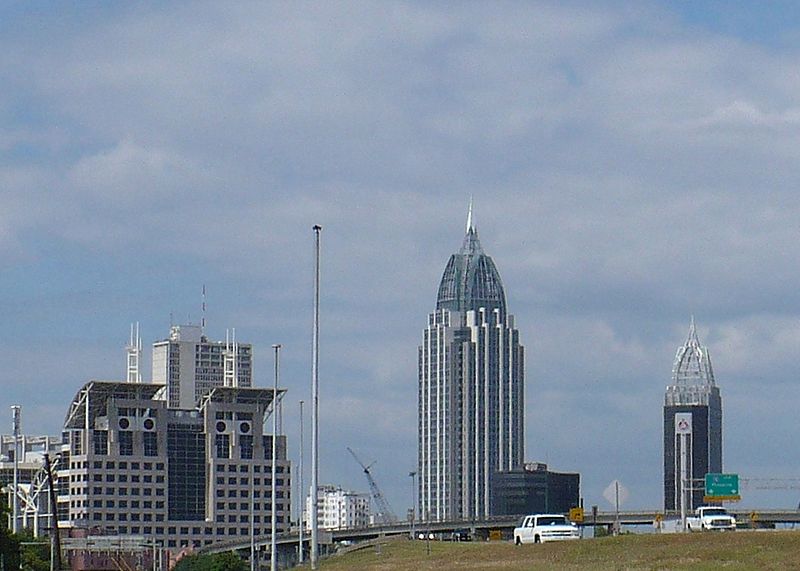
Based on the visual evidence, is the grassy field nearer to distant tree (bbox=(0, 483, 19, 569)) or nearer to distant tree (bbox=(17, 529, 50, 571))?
distant tree (bbox=(0, 483, 19, 569))

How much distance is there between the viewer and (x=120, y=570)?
13400 cm

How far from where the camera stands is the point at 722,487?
139750mm

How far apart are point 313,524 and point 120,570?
2692 inches

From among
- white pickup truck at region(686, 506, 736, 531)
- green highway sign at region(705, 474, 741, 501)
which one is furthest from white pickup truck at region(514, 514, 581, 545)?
green highway sign at region(705, 474, 741, 501)

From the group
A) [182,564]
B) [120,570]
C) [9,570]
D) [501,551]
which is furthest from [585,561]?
[182,564]

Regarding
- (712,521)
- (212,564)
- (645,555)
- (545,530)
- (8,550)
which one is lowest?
(212,564)

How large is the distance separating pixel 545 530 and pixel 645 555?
16.9 meters

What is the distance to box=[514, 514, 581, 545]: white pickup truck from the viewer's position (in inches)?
3179

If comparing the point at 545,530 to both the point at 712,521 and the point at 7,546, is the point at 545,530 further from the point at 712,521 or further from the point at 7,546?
the point at 7,546

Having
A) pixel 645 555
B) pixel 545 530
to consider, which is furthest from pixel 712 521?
pixel 645 555

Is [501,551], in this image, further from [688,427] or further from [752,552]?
[688,427]

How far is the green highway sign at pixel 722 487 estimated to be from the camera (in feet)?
458

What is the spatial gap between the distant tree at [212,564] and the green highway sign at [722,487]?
150 ft

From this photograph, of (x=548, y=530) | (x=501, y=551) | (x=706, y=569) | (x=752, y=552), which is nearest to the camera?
(x=706, y=569)
